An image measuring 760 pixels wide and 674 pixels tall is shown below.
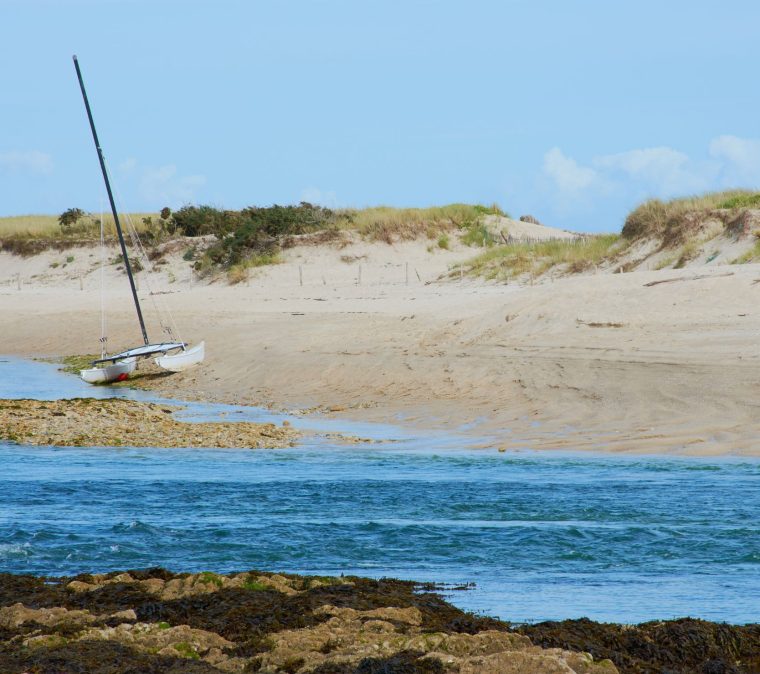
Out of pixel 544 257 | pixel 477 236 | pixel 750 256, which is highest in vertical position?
pixel 477 236

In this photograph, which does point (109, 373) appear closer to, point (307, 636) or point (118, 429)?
point (118, 429)

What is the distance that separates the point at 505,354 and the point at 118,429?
7705 millimetres

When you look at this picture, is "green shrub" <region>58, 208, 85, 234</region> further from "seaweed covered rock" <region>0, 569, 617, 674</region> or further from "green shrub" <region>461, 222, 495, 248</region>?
"seaweed covered rock" <region>0, 569, 617, 674</region>

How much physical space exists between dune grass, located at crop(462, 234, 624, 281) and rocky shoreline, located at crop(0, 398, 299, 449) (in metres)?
18.8

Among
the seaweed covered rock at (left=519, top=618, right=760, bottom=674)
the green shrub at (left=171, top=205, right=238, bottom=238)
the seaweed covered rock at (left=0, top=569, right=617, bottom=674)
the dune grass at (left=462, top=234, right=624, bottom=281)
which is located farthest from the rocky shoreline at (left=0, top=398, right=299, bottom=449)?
the green shrub at (left=171, top=205, right=238, bottom=238)

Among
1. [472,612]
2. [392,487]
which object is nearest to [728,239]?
[392,487]

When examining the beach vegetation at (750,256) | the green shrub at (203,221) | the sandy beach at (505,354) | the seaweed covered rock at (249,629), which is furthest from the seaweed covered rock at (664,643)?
the green shrub at (203,221)

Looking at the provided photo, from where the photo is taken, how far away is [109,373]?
84.4ft

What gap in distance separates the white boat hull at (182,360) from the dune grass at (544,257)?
12593mm

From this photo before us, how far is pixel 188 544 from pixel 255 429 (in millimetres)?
7335

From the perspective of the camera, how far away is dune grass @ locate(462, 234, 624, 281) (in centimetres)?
3612

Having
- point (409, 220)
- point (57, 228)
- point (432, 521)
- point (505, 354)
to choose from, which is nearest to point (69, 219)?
point (57, 228)

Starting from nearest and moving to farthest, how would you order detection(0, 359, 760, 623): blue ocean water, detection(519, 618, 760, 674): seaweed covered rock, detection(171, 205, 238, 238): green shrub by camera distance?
detection(519, 618, 760, 674): seaweed covered rock → detection(0, 359, 760, 623): blue ocean water → detection(171, 205, 238, 238): green shrub

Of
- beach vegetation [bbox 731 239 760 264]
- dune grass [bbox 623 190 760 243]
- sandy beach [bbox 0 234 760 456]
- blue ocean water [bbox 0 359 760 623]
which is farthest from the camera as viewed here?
dune grass [bbox 623 190 760 243]
